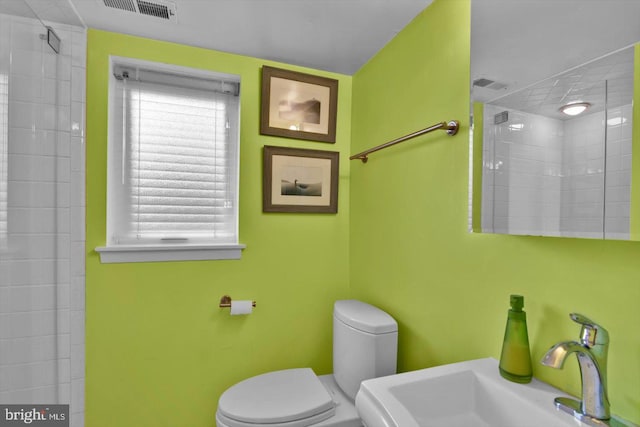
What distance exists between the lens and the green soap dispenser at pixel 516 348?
90cm

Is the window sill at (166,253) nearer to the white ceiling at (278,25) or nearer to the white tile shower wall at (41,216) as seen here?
the white tile shower wall at (41,216)

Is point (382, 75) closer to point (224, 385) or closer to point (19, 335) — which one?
point (224, 385)

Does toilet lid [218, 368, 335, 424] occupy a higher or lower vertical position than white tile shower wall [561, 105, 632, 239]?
lower

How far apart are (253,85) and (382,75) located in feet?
2.35

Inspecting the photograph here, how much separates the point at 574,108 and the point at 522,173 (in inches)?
7.8

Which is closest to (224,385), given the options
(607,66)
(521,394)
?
(521,394)

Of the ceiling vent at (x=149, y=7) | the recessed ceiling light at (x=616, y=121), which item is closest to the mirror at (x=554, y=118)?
the recessed ceiling light at (x=616, y=121)

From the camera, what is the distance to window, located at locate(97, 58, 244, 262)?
167 centimetres

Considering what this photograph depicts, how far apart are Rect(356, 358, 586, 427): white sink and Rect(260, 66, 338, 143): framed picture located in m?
1.40

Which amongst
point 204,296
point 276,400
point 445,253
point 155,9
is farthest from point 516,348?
point 155,9

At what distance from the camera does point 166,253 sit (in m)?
1.68

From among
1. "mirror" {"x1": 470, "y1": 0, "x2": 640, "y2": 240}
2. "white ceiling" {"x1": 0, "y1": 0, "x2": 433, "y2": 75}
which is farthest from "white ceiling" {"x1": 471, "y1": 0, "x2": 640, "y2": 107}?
"white ceiling" {"x1": 0, "y1": 0, "x2": 433, "y2": 75}

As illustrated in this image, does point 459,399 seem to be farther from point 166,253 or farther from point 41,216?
point 41,216

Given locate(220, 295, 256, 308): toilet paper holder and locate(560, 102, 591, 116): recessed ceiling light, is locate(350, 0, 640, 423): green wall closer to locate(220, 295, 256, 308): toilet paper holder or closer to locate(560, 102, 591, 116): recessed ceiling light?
locate(560, 102, 591, 116): recessed ceiling light
